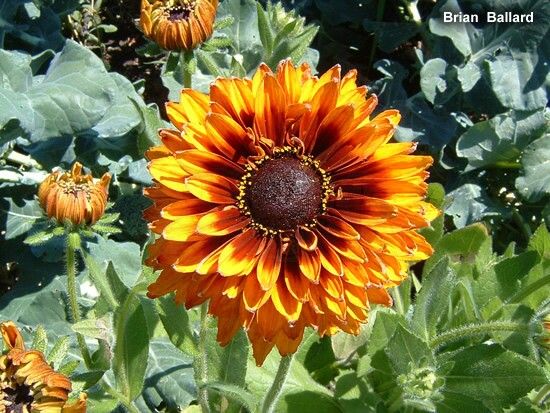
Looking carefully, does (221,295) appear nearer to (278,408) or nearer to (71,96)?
(278,408)

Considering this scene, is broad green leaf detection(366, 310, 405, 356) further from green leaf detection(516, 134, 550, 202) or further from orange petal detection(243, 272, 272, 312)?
green leaf detection(516, 134, 550, 202)

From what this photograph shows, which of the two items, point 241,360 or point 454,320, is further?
point 454,320

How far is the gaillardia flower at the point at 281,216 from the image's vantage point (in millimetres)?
1406

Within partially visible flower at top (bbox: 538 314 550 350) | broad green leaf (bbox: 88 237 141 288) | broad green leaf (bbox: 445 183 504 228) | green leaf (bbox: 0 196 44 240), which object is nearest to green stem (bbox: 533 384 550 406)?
partially visible flower at top (bbox: 538 314 550 350)

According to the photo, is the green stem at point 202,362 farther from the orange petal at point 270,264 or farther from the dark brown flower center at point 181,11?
the dark brown flower center at point 181,11

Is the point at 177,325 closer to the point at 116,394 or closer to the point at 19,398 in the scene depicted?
the point at 116,394

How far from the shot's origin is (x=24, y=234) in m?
2.71

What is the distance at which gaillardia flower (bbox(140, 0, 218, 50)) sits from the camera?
1.95 meters

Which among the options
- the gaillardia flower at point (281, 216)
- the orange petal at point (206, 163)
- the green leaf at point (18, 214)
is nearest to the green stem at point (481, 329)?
the gaillardia flower at point (281, 216)

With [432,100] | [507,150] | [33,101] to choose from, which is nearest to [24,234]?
[33,101]

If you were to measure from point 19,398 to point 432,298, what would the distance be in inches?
40.1

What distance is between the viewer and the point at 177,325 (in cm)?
175

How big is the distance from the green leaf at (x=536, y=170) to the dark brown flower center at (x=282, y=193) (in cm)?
150

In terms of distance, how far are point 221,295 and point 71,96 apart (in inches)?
45.2
